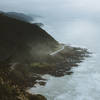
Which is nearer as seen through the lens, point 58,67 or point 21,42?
point 58,67

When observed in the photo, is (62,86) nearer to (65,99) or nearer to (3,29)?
(65,99)

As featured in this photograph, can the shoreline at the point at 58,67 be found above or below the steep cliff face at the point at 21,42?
below

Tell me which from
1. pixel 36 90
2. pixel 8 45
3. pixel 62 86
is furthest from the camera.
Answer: pixel 8 45

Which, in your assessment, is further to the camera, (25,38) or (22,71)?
(25,38)

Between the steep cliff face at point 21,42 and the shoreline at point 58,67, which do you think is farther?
the steep cliff face at point 21,42

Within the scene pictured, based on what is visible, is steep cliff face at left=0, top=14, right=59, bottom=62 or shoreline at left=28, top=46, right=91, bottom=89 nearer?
shoreline at left=28, top=46, right=91, bottom=89

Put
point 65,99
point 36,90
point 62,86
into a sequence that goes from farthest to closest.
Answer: point 62,86 < point 36,90 < point 65,99

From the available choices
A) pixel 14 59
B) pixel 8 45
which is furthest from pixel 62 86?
pixel 8 45

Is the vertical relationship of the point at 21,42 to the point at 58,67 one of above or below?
above
